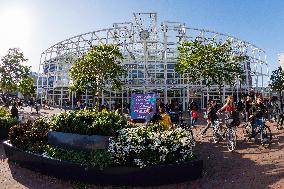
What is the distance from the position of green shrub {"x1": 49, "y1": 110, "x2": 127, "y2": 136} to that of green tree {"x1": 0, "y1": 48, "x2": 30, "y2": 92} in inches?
1117

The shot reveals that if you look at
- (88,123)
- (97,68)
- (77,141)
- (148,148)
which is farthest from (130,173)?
(97,68)

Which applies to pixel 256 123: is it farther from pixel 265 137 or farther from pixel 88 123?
pixel 88 123

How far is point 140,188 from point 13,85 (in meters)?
32.7

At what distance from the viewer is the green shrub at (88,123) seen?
9.92 metres

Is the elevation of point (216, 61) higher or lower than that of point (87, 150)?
higher

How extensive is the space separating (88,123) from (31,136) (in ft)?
6.57

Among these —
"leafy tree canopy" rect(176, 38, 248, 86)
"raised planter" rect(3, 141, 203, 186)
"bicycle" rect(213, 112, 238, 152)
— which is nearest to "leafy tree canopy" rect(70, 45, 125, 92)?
"leafy tree canopy" rect(176, 38, 248, 86)

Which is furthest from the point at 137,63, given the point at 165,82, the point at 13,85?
the point at 13,85

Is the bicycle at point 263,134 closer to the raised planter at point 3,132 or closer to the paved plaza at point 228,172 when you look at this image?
the paved plaza at point 228,172

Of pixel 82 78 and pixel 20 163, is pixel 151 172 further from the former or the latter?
pixel 82 78

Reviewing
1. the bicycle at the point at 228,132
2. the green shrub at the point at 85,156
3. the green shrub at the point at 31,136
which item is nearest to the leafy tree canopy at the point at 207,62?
the bicycle at the point at 228,132

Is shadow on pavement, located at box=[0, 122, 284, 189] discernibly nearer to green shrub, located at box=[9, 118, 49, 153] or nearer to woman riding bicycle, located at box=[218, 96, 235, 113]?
green shrub, located at box=[9, 118, 49, 153]

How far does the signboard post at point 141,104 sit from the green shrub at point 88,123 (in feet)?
39.8

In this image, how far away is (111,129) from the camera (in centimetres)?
984
